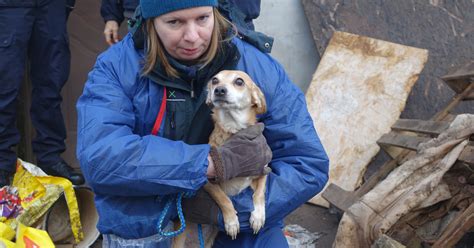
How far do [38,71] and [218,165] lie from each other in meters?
2.43

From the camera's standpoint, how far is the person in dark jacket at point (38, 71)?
3.91 meters

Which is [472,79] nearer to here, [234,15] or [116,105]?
[234,15]

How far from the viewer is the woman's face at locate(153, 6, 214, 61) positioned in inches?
91.6

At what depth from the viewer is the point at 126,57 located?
2.46m

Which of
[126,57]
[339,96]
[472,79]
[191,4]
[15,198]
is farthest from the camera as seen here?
[339,96]

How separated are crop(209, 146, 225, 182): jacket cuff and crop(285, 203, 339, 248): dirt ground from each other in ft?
6.77

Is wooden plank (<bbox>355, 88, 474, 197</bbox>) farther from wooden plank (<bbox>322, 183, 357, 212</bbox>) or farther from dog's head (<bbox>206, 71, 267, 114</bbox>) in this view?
dog's head (<bbox>206, 71, 267, 114</bbox>)

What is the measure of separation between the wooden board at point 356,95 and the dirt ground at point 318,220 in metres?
0.07

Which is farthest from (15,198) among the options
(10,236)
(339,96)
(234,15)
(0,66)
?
(339,96)

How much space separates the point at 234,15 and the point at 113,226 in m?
1.01

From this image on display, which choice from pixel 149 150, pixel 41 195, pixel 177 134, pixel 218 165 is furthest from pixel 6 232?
pixel 218 165

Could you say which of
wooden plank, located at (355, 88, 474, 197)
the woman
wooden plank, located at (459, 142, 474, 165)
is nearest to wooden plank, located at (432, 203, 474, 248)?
wooden plank, located at (459, 142, 474, 165)

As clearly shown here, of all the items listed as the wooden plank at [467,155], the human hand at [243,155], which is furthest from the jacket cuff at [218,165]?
the wooden plank at [467,155]

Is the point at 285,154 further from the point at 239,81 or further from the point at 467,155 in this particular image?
the point at 467,155
